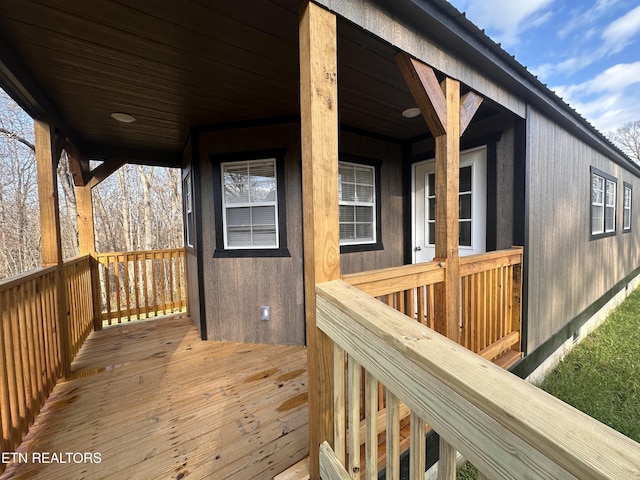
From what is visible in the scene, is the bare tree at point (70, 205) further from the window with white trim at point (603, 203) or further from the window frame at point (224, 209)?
the window with white trim at point (603, 203)

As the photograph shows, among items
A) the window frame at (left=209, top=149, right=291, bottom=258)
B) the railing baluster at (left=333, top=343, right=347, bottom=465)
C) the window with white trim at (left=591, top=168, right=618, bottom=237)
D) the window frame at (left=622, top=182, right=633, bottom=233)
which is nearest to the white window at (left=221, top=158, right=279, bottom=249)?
the window frame at (left=209, top=149, right=291, bottom=258)

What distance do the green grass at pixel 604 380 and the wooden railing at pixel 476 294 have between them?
0.77m

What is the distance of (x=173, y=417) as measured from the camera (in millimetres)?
1980

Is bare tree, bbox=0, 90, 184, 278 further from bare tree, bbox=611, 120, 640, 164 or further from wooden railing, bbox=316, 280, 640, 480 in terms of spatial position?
A: bare tree, bbox=611, 120, 640, 164

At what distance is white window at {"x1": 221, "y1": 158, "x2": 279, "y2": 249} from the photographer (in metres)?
3.21

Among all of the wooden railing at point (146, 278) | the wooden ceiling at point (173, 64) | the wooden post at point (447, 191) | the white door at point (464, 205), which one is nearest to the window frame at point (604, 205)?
the white door at point (464, 205)

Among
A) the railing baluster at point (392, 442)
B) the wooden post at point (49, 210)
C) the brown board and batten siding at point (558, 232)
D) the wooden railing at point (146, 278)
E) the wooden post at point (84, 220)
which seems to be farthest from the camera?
the wooden railing at point (146, 278)

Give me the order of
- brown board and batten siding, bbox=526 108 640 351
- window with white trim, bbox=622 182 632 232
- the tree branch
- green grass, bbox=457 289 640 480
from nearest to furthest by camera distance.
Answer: green grass, bbox=457 289 640 480
brown board and batten siding, bbox=526 108 640 351
window with white trim, bbox=622 182 632 232
the tree branch

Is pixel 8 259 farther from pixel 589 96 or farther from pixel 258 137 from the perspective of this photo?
pixel 589 96

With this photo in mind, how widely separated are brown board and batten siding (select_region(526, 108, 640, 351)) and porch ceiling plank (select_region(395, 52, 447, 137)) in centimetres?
152

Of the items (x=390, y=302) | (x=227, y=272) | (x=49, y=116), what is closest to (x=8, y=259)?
(x=49, y=116)

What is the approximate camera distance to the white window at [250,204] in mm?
3211

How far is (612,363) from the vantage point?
3.30 m

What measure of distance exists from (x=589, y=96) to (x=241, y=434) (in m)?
28.9
